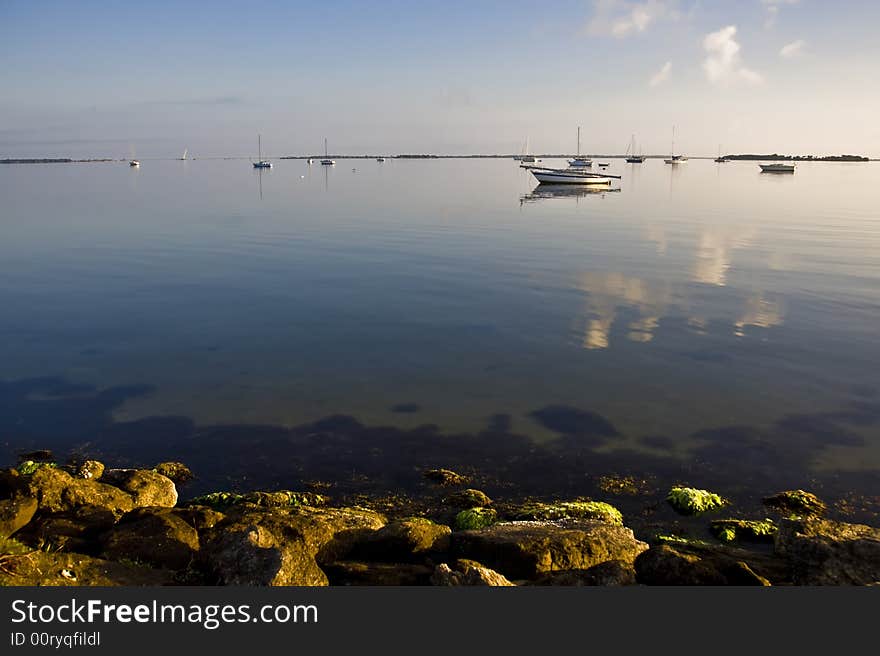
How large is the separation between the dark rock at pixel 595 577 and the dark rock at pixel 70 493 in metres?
7.44

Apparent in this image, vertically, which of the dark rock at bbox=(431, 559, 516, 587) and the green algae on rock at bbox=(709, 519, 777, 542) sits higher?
the dark rock at bbox=(431, 559, 516, 587)

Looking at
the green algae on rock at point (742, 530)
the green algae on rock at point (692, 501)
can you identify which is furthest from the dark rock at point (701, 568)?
the green algae on rock at point (692, 501)

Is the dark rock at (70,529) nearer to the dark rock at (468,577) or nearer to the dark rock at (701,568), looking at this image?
the dark rock at (468,577)

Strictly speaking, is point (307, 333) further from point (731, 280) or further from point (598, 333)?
point (731, 280)

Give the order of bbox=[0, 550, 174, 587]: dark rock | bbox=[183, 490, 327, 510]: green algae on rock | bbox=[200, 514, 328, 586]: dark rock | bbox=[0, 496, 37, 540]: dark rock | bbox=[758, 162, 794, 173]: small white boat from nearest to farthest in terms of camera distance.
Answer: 1. bbox=[0, 550, 174, 587]: dark rock
2. bbox=[200, 514, 328, 586]: dark rock
3. bbox=[0, 496, 37, 540]: dark rock
4. bbox=[183, 490, 327, 510]: green algae on rock
5. bbox=[758, 162, 794, 173]: small white boat

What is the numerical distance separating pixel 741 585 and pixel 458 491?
18.3ft

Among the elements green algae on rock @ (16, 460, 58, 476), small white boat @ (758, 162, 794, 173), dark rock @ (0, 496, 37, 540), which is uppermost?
small white boat @ (758, 162, 794, 173)

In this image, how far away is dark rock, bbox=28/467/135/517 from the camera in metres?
10.7

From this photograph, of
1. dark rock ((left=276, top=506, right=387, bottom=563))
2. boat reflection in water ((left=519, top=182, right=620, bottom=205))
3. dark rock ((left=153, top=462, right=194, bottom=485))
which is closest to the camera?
dark rock ((left=276, top=506, right=387, bottom=563))

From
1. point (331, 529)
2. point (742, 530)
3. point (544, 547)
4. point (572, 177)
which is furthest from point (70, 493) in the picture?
point (572, 177)

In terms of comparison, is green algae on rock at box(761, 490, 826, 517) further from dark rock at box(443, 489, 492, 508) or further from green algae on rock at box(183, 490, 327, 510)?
green algae on rock at box(183, 490, 327, 510)

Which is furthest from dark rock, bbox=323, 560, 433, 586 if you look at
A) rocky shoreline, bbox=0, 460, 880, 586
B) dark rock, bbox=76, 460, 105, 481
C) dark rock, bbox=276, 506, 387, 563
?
dark rock, bbox=76, 460, 105, 481

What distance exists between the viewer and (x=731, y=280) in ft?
105

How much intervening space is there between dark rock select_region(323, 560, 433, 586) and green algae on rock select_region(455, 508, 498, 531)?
6.80 feet
